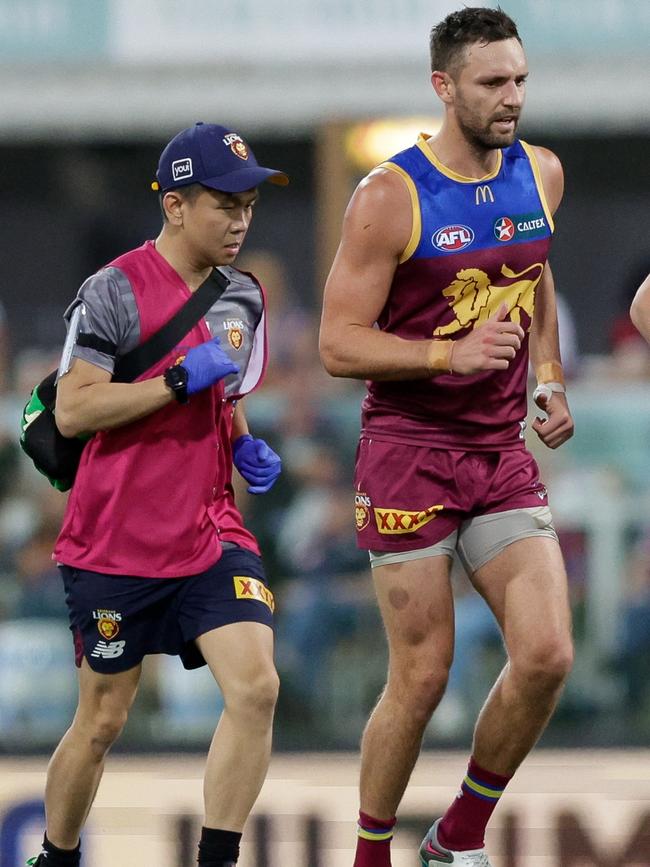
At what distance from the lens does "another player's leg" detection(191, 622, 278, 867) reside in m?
5.19

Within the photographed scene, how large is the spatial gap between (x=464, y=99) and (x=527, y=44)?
17.7 ft

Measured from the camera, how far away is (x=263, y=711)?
5215 mm

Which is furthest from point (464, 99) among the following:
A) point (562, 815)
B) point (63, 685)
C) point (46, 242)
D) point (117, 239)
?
point (46, 242)

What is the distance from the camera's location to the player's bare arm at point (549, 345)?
5.46 m

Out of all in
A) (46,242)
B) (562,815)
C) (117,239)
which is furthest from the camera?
(46,242)

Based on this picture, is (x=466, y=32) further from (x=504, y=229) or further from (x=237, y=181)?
(x=237, y=181)

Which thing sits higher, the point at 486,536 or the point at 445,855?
the point at 486,536

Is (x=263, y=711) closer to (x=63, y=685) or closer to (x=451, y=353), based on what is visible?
(x=451, y=353)

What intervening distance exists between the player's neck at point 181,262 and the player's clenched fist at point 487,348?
820mm

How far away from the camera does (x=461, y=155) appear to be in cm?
526

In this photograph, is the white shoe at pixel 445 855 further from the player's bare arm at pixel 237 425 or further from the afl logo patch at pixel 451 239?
the afl logo patch at pixel 451 239

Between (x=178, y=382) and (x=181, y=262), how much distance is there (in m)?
0.46

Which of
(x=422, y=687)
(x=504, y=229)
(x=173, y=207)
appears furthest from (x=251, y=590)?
(x=504, y=229)

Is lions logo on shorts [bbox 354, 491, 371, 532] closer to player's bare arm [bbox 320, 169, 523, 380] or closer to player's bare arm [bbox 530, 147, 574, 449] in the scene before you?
player's bare arm [bbox 320, 169, 523, 380]
